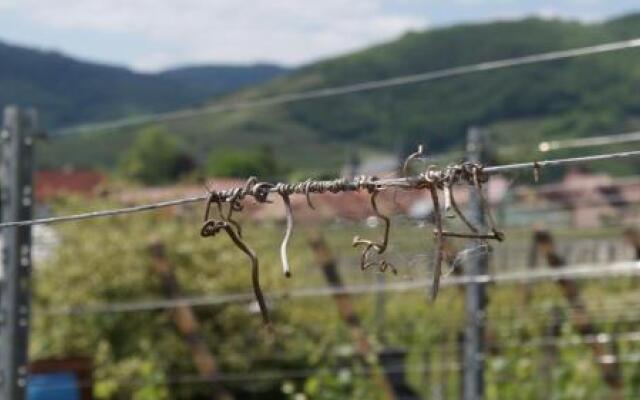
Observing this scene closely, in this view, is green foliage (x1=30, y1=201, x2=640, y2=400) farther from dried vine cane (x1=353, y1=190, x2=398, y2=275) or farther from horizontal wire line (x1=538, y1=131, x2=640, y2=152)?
dried vine cane (x1=353, y1=190, x2=398, y2=275)

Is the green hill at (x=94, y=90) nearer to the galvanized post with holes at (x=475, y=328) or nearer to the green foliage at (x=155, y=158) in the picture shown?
the green foliage at (x=155, y=158)

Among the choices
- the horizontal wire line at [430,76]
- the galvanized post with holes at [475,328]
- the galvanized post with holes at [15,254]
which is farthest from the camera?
the galvanized post with holes at [475,328]

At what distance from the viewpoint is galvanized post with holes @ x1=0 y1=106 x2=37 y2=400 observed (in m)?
4.35

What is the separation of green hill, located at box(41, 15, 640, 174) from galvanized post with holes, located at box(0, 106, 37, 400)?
43936 millimetres

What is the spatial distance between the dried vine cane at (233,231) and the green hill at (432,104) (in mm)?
46172

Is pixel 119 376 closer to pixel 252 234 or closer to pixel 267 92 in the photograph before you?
pixel 252 234

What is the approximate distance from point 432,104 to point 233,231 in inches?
2741

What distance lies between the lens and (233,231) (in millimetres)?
2062

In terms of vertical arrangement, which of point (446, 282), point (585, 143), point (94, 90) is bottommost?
point (446, 282)

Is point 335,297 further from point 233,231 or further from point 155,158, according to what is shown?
point 155,158

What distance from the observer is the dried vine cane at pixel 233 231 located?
2012 mm

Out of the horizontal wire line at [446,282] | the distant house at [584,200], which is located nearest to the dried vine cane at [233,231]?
the horizontal wire line at [446,282]

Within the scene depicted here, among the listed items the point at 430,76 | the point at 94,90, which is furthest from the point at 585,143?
the point at 94,90

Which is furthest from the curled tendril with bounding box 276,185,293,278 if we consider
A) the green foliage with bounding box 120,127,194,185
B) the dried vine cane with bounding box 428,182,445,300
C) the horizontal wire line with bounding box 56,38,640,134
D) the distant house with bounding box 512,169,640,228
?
the green foliage with bounding box 120,127,194,185
